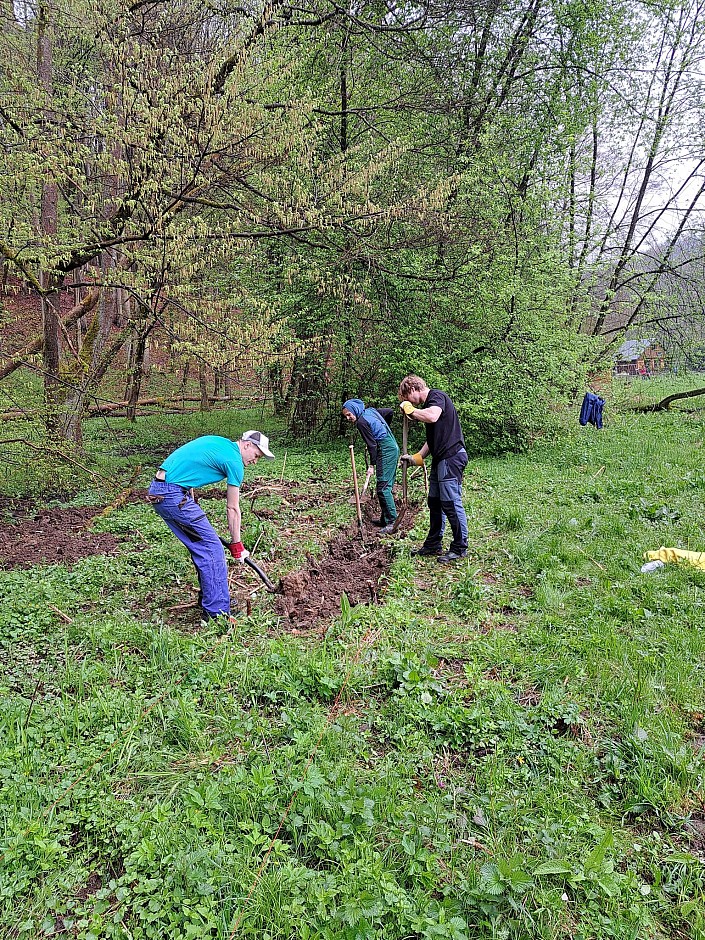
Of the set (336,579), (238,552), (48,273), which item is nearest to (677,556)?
(336,579)

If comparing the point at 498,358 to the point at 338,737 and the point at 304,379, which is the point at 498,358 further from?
the point at 338,737

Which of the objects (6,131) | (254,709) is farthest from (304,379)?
(254,709)

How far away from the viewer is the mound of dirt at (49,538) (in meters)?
6.00

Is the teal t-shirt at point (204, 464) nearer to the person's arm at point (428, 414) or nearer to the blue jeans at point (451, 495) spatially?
the person's arm at point (428, 414)

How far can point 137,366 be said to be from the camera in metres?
12.4

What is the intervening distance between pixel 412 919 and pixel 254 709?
1.46 metres

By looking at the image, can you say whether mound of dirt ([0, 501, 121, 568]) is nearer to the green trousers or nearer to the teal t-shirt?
the teal t-shirt

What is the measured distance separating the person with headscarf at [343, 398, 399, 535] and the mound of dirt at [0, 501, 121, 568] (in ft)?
10.4

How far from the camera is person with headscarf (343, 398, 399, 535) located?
6.62m

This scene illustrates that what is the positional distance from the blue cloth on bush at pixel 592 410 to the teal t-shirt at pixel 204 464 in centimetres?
1091

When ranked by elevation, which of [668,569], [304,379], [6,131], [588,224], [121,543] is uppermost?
[588,224]

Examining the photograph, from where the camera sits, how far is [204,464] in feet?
14.2

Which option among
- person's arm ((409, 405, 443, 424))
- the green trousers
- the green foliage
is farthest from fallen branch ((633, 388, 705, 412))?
person's arm ((409, 405, 443, 424))

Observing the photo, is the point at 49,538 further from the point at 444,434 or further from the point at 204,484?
the point at 444,434
